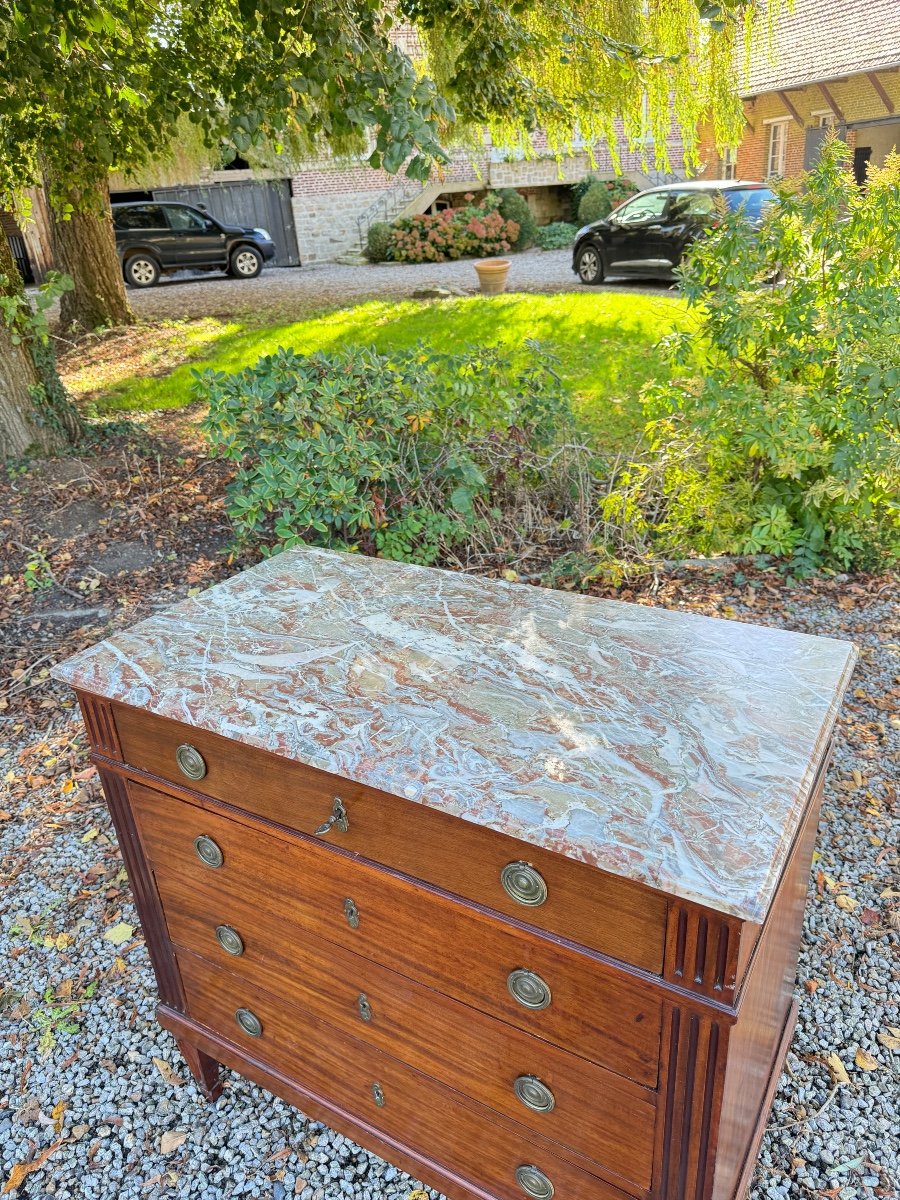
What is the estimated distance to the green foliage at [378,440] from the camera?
4.13 metres

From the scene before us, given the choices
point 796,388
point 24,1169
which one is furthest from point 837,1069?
point 796,388

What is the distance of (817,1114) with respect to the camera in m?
2.04

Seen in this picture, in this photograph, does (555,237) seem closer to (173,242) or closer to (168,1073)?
(173,242)

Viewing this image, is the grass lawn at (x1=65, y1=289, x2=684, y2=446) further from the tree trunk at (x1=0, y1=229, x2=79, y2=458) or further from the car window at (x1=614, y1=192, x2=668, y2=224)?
the car window at (x1=614, y1=192, x2=668, y2=224)

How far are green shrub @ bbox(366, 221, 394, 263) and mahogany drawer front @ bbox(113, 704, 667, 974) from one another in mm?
18411

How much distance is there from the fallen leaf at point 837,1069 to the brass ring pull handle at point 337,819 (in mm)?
1518

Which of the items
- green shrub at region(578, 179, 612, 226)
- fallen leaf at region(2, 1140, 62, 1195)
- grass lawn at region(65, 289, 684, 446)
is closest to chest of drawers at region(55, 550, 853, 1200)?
fallen leaf at region(2, 1140, 62, 1195)

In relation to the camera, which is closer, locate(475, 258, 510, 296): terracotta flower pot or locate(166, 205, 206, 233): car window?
locate(475, 258, 510, 296): terracotta flower pot

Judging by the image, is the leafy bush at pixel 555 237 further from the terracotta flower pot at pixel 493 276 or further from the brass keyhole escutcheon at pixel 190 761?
the brass keyhole escutcheon at pixel 190 761

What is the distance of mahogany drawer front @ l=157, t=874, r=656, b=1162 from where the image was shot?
1.40m

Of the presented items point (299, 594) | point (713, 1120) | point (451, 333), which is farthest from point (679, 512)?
point (451, 333)

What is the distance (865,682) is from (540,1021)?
2715 mm

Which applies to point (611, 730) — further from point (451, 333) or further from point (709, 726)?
point (451, 333)

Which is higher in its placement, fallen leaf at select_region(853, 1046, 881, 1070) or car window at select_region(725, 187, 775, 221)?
car window at select_region(725, 187, 775, 221)
